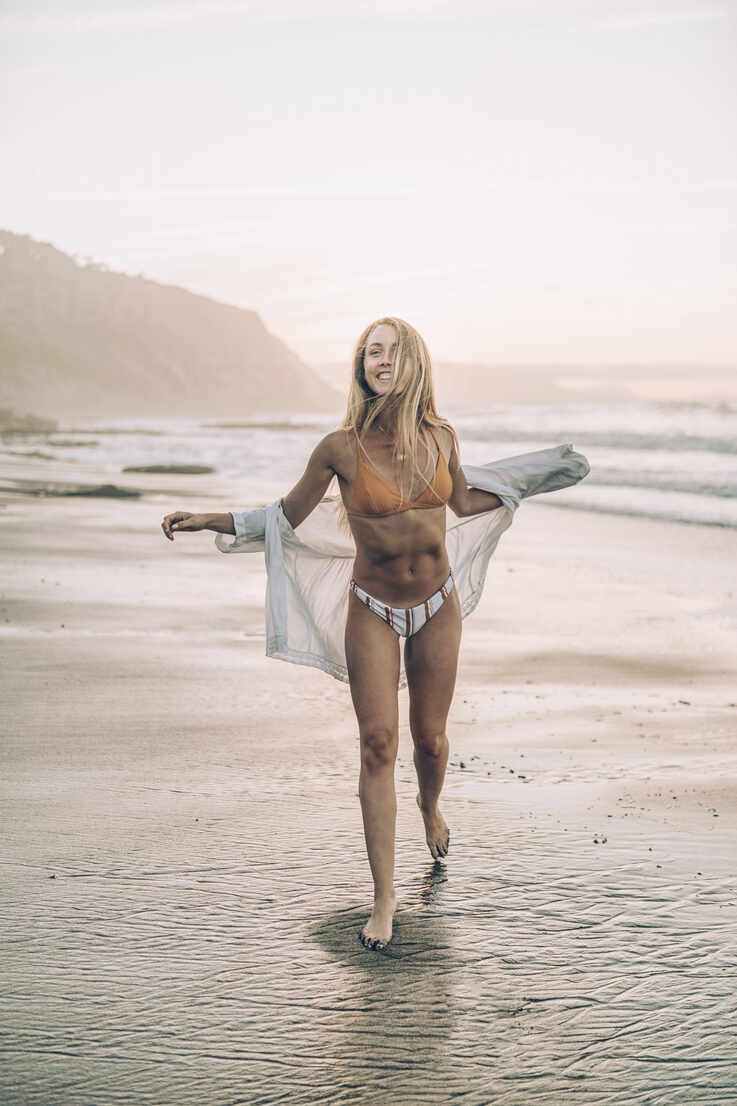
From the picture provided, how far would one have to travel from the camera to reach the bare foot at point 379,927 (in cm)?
376

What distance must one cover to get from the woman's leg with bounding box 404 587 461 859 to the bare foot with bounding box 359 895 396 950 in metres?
0.60

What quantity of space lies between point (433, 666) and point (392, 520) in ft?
1.67

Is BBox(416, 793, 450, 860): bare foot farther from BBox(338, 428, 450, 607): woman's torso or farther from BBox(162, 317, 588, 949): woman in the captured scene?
BBox(338, 428, 450, 607): woman's torso

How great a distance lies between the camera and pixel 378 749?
13.5 ft

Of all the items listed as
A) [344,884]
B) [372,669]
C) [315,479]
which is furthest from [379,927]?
[315,479]

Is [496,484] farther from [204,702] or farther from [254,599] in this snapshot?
[254,599]

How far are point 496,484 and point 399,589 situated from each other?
76 cm

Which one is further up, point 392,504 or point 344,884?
point 392,504

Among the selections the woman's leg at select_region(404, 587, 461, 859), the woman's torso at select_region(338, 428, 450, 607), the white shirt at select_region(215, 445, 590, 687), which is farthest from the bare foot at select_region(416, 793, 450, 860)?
the woman's torso at select_region(338, 428, 450, 607)

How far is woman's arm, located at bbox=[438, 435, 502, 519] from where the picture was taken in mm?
4531

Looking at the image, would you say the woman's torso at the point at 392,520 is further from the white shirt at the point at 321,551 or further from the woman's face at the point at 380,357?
the white shirt at the point at 321,551

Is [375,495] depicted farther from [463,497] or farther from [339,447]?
[463,497]

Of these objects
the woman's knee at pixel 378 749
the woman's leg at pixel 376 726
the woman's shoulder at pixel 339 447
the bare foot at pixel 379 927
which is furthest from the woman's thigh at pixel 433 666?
the bare foot at pixel 379 927

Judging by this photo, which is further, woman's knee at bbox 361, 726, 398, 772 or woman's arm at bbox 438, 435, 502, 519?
woman's arm at bbox 438, 435, 502, 519
